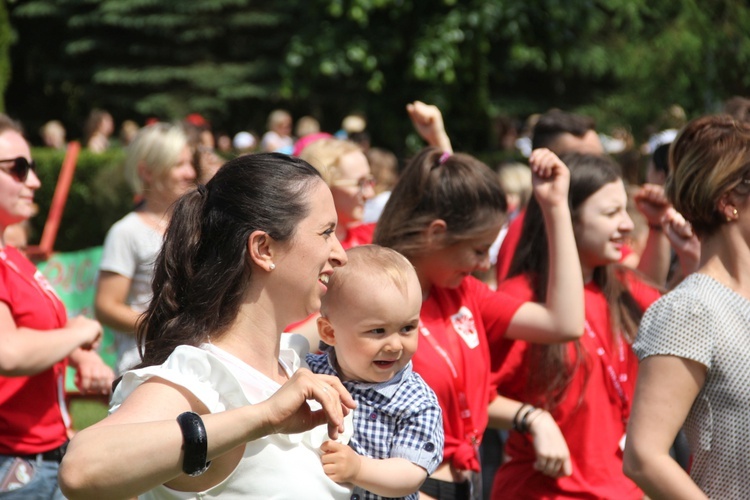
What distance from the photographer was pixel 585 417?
4.06m

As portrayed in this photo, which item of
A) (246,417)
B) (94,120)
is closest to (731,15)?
(94,120)

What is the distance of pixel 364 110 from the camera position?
20203 millimetres

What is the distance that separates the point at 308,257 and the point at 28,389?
78.2 inches

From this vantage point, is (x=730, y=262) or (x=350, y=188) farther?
(x=350, y=188)

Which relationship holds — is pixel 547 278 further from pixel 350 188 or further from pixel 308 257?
pixel 308 257

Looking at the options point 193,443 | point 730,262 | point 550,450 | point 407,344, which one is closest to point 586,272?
point 550,450

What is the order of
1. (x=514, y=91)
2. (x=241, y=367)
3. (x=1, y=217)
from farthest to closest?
(x=514, y=91) → (x=1, y=217) → (x=241, y=367)

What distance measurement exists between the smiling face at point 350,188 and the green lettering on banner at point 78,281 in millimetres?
4254

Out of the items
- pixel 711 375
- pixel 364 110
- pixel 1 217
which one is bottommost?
pixel 364 110

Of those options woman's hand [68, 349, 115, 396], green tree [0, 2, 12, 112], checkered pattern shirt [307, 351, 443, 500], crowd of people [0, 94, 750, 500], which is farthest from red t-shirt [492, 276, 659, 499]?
green tree [0, 2, 12, 112]

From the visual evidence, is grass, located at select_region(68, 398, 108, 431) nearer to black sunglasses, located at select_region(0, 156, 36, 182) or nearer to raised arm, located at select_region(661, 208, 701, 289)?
black sunglasses, located at select_region(0, 156, 36, 182)

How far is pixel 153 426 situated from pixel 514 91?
25301 millimetres

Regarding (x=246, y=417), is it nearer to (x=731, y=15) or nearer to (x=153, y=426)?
(x=153, y=426)

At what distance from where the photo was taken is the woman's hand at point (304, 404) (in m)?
2.25
